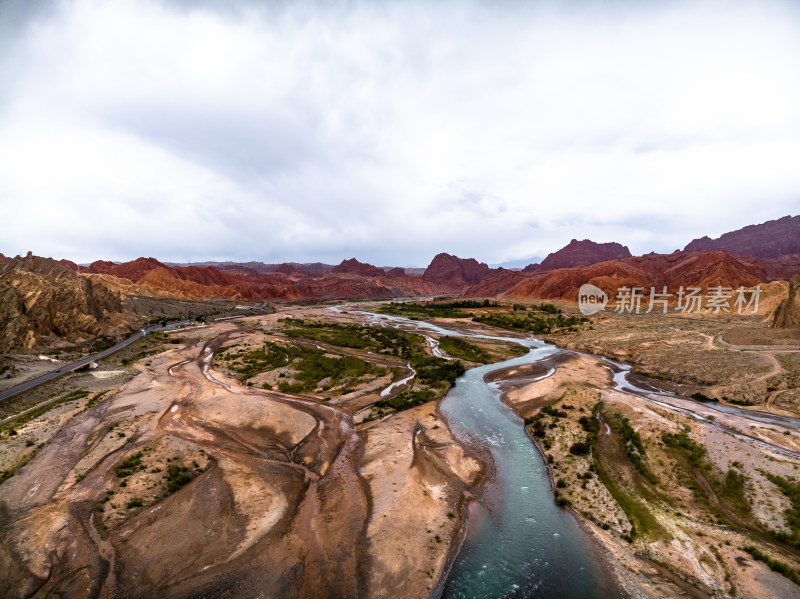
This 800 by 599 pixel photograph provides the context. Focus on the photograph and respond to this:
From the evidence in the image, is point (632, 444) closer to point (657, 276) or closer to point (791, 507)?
point (791, 507)

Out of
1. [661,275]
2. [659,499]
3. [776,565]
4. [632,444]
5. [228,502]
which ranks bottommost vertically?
[228,502]

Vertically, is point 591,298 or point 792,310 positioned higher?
point 591,298

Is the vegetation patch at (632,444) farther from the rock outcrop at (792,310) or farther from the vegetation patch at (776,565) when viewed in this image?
the rock outcrop at (792,310)

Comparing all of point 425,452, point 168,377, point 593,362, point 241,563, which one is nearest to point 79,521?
point 241,563

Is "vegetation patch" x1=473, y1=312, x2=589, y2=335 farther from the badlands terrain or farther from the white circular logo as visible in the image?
the white circular logo

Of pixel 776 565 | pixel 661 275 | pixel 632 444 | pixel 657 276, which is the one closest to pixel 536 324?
pixel 632 444
